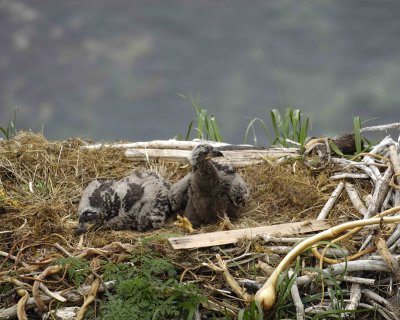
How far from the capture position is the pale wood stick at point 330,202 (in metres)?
7.18

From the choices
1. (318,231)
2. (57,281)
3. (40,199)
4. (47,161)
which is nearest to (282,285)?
(318,231)

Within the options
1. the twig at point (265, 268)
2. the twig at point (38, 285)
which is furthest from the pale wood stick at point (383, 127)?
the twig at point (38, 285)

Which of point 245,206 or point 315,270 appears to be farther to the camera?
point 245,206

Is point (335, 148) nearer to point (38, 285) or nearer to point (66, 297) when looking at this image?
point (66, 297)

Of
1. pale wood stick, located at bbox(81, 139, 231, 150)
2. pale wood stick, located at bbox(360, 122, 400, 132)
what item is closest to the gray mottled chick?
pale wood stick, located at bbox(81, 139, 231, 150)

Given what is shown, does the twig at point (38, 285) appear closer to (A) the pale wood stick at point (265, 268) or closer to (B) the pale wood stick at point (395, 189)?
(A) the pale wood stick at point (265, 268)

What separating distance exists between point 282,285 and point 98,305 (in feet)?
4.52

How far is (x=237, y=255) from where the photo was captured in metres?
6.47

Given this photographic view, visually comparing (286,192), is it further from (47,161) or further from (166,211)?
(47,161)

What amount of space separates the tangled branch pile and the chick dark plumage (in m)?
0.19

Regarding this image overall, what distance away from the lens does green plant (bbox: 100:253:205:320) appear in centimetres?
577

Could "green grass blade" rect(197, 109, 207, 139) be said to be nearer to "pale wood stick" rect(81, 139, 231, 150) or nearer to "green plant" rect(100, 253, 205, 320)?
"pale wood stick" rect(81, 139, 231, 150)

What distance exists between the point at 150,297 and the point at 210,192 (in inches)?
71.9

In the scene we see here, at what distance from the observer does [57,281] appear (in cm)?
626
